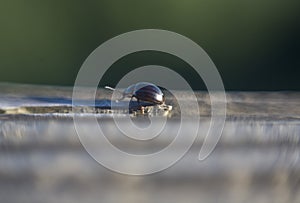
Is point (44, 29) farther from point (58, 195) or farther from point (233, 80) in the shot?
point (58, 195)

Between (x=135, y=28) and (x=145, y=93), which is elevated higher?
(x=135, y=28)

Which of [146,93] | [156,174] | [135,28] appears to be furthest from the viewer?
[135,28]

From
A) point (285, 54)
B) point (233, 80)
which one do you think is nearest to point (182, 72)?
point (233, 80)

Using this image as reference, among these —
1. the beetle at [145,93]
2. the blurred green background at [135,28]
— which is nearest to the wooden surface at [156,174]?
the beetle at [145,93]

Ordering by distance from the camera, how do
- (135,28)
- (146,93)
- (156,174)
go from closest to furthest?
1. (156,174)
2. (146,93)
3. (135,28)

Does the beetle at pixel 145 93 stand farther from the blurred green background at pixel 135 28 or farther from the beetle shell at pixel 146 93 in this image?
the blurred green background at pixel 135 28

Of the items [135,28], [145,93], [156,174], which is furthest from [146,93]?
[135,28]

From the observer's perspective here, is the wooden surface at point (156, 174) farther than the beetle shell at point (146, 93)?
No

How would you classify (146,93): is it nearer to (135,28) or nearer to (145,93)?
(145,93)
